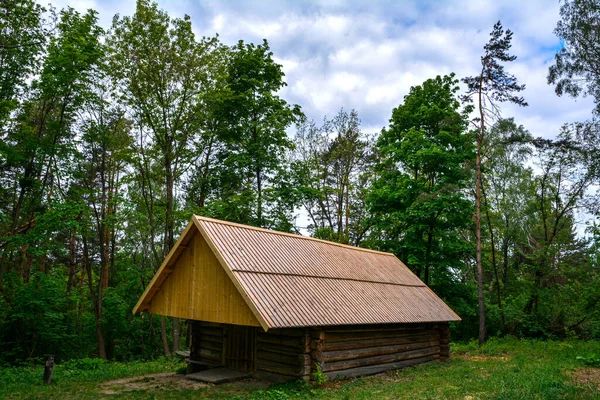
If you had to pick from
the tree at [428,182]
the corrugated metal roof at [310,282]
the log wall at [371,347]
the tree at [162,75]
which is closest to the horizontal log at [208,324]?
the corrugated metal roof at [310,282]

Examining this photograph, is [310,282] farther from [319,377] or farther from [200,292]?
[200,292]

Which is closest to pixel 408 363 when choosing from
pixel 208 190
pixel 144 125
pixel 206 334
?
pixel 206 334

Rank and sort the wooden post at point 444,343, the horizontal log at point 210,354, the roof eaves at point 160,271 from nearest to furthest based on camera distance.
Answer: the roof eaves at point 160,271 → the horizontal log at point 210,354 → the wooden post at point 444,343

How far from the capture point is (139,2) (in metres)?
22.1

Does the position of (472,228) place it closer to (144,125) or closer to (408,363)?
(408,363)

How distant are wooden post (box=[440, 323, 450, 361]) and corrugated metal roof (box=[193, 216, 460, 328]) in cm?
75

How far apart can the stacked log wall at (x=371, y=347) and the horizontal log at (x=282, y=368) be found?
0.39 m

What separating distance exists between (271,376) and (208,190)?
48.6ft

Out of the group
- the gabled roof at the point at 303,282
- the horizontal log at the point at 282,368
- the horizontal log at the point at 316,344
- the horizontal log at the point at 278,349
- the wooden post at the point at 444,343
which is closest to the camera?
the gabled roof at the point at 303,282

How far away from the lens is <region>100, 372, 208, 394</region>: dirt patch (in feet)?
41.8

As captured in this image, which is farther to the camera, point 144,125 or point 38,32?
point 144,125

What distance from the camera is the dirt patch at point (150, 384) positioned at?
1275 cm

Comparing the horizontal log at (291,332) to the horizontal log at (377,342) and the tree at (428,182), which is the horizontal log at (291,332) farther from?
the tree at (428,182)

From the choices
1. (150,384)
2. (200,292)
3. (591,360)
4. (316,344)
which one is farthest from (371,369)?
(591,360)
